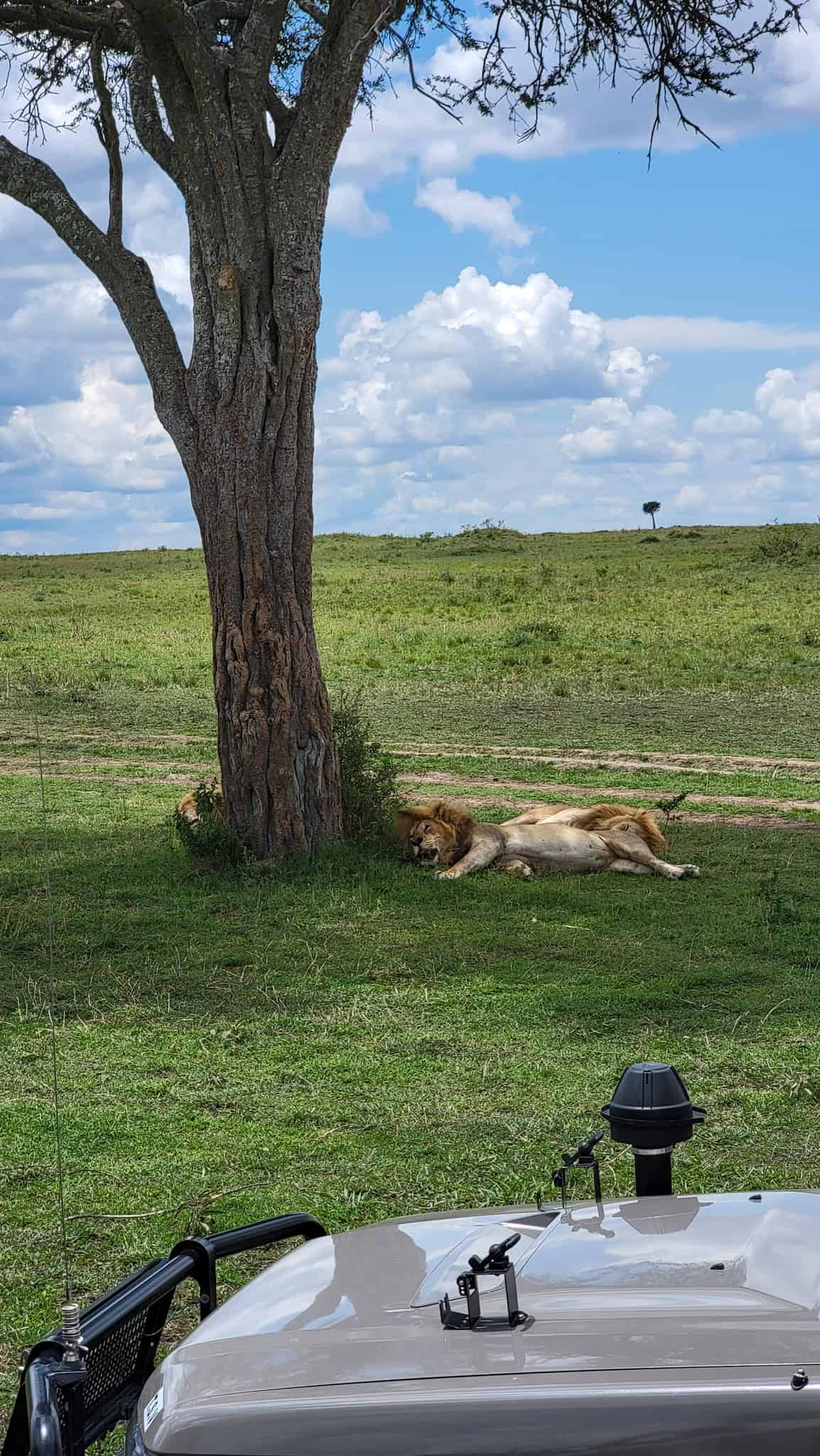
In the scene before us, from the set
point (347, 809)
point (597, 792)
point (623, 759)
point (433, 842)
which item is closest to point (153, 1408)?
point (433, 842)

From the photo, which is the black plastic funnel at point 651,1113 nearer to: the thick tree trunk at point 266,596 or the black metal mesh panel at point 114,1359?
the black metal mesh panel at point 114,1359

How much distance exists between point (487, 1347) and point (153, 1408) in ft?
1.32

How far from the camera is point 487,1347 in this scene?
5.21 feet

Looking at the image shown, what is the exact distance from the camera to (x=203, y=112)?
10.2 m

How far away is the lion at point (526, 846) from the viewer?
1012 centimetres

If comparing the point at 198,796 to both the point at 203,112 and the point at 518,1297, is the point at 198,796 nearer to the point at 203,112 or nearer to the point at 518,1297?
the point at 203,112

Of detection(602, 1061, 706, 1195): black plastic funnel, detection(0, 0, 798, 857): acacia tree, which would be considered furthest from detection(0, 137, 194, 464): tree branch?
detection(602, 1061, 706, 1195): black plastic funnel

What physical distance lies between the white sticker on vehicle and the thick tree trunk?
8503mm

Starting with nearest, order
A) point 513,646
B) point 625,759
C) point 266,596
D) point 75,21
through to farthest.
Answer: point 266,596, point 75,21, point 625,759, point 513,646

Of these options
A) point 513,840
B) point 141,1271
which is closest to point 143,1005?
point 513,840

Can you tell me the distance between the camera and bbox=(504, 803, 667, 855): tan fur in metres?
10.2

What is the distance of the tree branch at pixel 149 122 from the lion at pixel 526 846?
5.17m

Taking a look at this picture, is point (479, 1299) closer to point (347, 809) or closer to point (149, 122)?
point (347, 809)

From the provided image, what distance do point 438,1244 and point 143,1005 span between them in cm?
512
